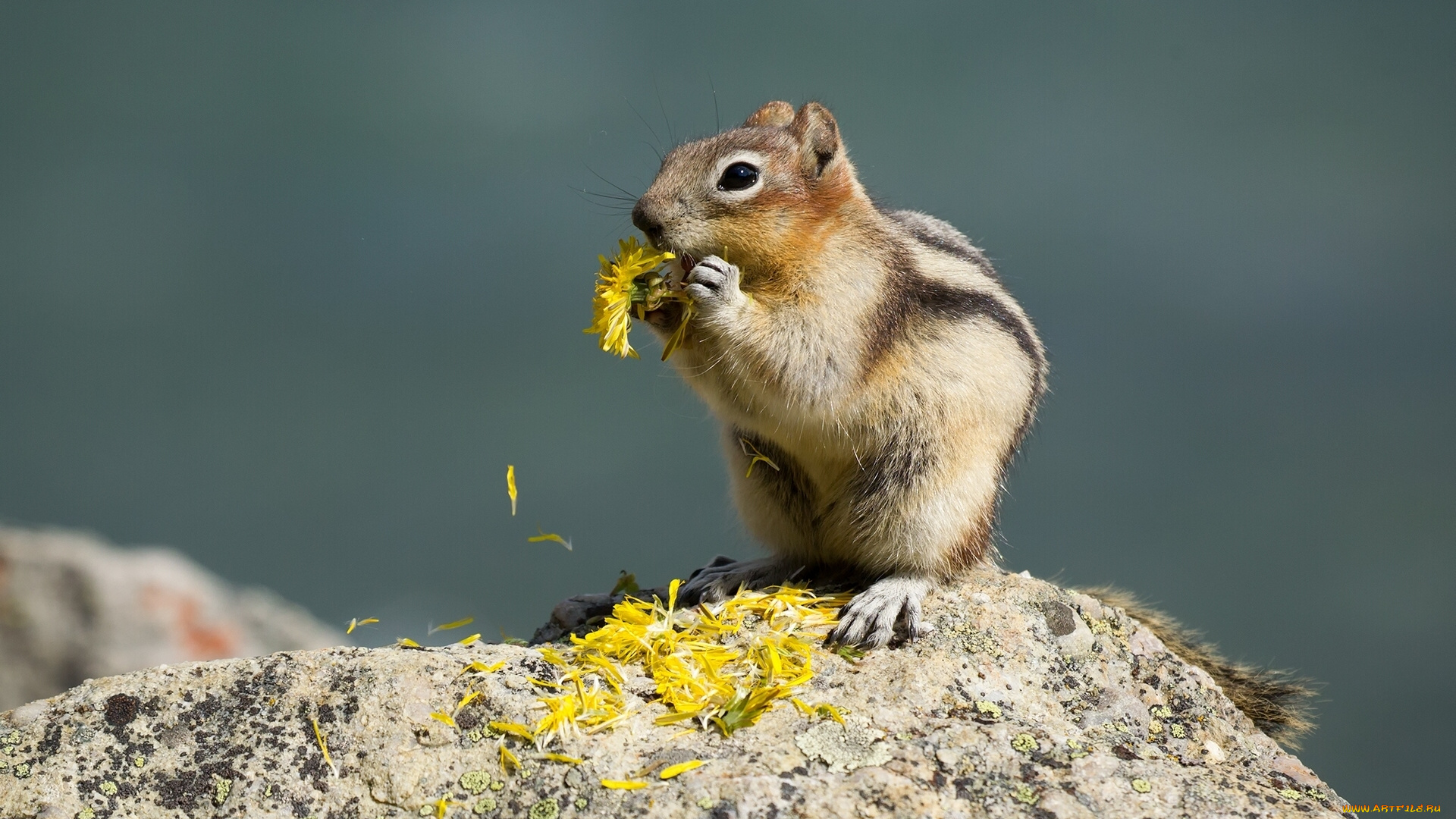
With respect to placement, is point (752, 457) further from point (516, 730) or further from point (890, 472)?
point (516, 730)

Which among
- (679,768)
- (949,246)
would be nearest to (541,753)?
(679,768)

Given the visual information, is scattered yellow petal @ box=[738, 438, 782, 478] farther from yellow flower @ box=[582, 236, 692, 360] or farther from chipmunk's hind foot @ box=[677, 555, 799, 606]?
yellow flower @ box=[582, 236, 692, 360]

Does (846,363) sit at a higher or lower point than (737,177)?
lower

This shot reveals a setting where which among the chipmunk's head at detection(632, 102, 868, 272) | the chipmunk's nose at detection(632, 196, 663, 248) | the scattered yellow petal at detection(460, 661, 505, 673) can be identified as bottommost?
the scattered yellow petal at detection(460, 661, 505, 673)

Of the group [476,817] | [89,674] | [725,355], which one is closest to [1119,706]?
[725,355]

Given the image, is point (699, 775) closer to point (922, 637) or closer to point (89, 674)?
point (922, 637)

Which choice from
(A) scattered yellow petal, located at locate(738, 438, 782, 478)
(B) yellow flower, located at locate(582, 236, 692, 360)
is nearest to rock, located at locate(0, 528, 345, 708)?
(A) scattered yellow petal, located at locate(738, 438, 782, 478)
